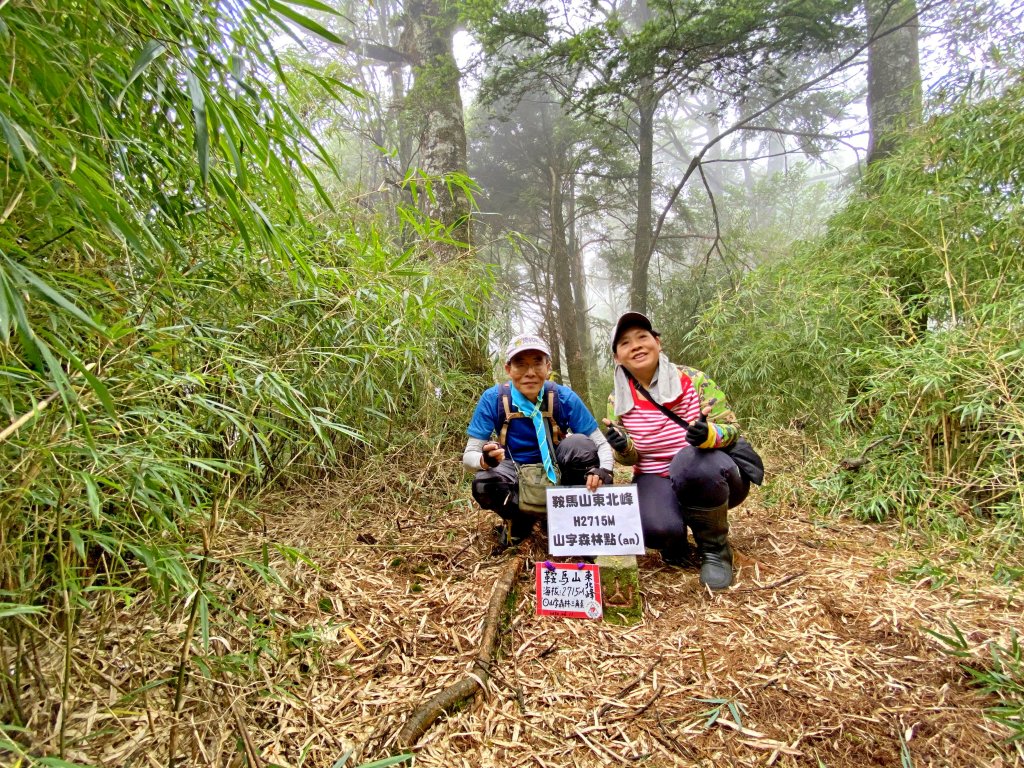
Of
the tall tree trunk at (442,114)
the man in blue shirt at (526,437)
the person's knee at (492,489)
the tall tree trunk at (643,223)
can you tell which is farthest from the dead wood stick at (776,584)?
the tall tree trunk at (643,223)

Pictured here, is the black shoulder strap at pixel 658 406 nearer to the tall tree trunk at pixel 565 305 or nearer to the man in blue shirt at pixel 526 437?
the man in blue shirt at pixel 526 437

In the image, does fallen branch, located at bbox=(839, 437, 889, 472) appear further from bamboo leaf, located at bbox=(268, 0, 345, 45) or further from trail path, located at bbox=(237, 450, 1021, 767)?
bamboo leaf, located at bbox=(268, 0, 345, 45)

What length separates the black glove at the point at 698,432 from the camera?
197 centimetres

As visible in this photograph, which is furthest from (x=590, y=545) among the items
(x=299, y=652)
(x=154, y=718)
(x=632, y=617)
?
(x=154, y=718)

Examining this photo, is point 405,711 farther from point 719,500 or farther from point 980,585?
point 980,585

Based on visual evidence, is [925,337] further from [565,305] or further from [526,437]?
[565,305]

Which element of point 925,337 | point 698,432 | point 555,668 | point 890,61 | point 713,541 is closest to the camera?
point 555,668

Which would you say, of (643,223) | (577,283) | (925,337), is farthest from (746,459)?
(577,283)

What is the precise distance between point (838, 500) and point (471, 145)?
33.2ft

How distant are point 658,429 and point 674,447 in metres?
0.12

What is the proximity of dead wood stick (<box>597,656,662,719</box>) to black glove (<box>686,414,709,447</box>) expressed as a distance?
34.8 inches

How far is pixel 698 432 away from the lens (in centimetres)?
197

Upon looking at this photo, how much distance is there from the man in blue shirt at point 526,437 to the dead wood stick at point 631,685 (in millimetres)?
780

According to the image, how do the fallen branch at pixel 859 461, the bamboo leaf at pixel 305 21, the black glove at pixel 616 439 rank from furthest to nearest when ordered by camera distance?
the fallen branch at pixel 859 461
the black glove at pixel 616 439
the bamboo leaf at pixel 305 21
